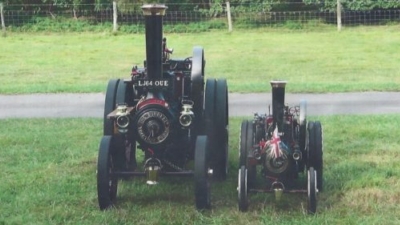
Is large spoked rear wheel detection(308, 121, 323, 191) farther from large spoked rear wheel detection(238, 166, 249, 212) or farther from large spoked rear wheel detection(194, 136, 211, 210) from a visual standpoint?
large spoked rear wheel detection(194, 136, 211, 210)

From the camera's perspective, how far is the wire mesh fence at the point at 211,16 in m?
30.8

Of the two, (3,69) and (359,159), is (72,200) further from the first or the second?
(3,69)

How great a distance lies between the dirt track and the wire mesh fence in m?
16.9

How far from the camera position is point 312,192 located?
593cm

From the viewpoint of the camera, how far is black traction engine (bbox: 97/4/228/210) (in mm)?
6125

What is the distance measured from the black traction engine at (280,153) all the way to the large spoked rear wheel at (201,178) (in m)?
0.26

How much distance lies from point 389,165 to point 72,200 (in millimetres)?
3282

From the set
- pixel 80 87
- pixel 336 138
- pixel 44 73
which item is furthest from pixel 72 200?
pixel 44 73

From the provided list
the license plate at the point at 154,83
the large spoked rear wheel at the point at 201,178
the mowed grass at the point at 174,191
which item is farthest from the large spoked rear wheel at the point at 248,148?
the license plate at the point at 154,83

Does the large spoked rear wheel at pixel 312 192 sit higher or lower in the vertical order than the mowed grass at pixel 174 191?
higher

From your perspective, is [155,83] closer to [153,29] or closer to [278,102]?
[153,29]

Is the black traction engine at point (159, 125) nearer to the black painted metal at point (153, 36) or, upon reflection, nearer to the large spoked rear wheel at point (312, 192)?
the black painted metal at point (153, 36)

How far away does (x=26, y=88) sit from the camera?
14.5m

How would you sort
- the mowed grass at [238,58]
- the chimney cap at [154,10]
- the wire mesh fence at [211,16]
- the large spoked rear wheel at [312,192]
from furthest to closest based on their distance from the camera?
the wire mesh fence at [211,16] < the mowed grass at [238,58] < the chimney cap at [154,10] < the large spoked rear wheel at [312,192]
